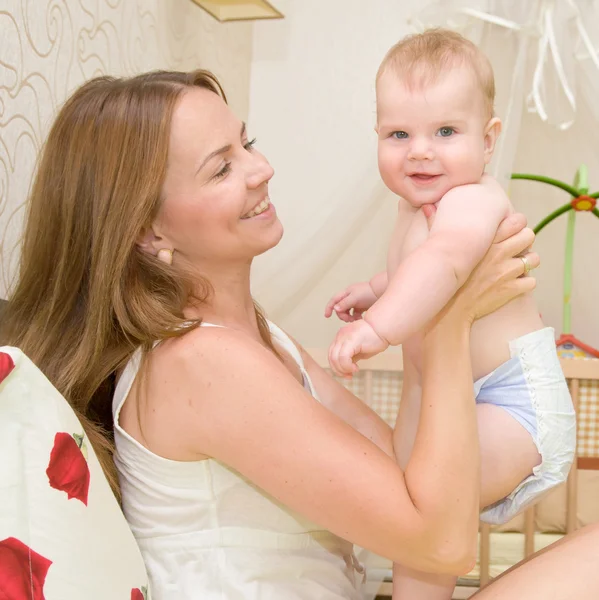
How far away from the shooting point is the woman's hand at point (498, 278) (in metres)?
1.12

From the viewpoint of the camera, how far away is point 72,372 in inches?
44.5

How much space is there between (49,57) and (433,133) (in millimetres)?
766

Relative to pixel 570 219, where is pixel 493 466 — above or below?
below

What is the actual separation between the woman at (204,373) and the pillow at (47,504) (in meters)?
0.16

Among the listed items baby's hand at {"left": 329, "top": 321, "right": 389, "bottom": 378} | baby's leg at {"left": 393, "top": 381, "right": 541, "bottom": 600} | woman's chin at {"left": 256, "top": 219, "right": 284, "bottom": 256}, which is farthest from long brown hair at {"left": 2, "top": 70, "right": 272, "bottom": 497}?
baby's leg at {"left": 393, "top": 381, "right": 541, "bottom": 600}

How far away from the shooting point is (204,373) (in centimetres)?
103

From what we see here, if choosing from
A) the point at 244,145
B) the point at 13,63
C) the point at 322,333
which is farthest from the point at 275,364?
the point at 322,333

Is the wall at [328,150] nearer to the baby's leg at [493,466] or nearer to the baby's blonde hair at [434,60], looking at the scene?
the baby's blonde hair at [434,60]

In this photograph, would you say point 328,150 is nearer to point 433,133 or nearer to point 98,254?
point 433,133

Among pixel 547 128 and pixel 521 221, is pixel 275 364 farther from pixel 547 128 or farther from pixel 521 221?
pixel 547 128

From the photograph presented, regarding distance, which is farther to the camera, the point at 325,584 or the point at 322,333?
the point at 322,333

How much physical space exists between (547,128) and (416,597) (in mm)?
1512

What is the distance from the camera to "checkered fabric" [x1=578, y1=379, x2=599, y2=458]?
1.97 meters

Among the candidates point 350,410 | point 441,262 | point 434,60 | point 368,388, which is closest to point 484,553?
point 368,388
